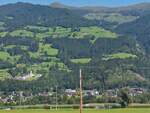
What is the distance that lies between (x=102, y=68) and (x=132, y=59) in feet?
61.4

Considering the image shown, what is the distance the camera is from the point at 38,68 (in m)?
171

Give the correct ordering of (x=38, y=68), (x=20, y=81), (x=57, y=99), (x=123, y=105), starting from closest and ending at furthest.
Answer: (x=123, y=105) → (x=57, y=99) → (x=20, y=81) → (x=38, y=68)

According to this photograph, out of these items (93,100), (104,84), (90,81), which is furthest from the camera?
(104,84)

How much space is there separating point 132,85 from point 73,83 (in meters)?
14.4

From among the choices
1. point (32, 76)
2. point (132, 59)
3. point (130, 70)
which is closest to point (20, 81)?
point (32, 76)

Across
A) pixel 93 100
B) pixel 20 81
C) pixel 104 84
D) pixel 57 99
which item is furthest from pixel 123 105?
pixel 20 81

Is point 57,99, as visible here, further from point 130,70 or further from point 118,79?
point 130,70

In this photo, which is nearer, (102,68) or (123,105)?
(123,105)

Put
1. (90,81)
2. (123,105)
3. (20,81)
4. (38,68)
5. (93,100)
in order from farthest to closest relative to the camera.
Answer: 1. (38,68)
2. (20,81)
3. (90,81)
4. (93,100)
5. (123,105)

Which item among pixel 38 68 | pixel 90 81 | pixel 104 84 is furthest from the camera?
pixel 38 68

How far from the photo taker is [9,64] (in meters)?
175

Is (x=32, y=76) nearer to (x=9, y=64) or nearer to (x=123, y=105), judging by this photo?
(x=9, y=64)

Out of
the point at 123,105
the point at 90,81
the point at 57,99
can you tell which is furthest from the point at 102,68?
the point at 123,105

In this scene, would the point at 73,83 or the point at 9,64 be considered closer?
the point at 73,83
